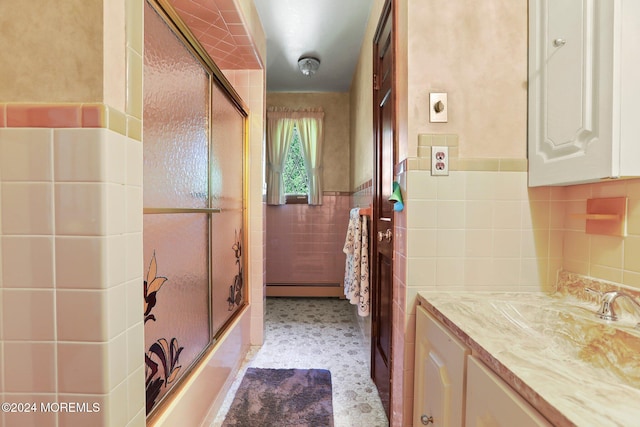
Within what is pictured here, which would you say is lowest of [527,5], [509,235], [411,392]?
[411,392]

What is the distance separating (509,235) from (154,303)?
136cm

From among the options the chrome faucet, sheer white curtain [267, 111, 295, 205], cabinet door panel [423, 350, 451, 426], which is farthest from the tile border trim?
sheer white curtain [267, 111, 295, 205]

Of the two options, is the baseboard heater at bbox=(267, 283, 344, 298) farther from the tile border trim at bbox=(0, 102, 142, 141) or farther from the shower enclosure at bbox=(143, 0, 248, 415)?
the tile border trim at bbox=(0, 102, 142, 141)

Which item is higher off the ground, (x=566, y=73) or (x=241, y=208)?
(x=566, y=73)

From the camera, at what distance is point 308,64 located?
8.77ft

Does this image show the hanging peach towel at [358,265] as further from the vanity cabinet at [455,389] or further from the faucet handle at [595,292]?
the faucet handle at [595,292]

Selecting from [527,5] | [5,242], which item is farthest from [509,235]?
[5,242]

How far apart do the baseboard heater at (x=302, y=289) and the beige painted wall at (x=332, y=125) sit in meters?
1.21

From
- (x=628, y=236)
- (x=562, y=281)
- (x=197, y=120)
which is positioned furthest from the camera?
(x=197, y=120)

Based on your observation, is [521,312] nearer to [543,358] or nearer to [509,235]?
[509,235]

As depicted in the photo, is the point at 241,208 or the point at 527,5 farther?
the point at 241,208

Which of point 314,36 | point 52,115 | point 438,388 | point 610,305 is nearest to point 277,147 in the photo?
point 314,36

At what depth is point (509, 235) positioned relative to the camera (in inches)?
44.7

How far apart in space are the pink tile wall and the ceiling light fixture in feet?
4.66
